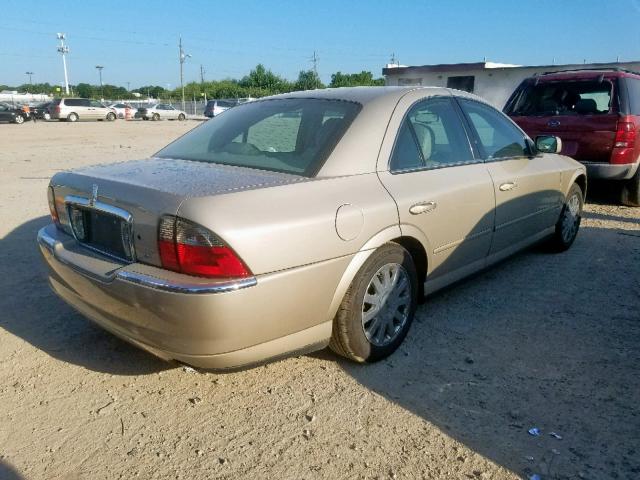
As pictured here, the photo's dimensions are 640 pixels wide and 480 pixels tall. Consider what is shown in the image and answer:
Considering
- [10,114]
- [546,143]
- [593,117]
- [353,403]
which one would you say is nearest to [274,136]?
[353,403]

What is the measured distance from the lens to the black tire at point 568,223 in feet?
16.7

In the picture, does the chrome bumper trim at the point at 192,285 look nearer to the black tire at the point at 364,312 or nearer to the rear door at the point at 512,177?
the black tire at the point at 364,312

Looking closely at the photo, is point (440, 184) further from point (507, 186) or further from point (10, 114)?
point (10, 114)

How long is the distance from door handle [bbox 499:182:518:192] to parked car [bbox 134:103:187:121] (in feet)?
144

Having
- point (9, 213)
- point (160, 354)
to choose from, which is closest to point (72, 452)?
point (160, 354)

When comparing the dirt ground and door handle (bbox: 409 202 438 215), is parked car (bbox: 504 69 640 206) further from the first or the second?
door handle (bbox: 409 202 438 215)

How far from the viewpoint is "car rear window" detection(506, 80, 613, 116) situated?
6.88 m

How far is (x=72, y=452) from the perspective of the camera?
2330 mm

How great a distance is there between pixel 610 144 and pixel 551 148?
2.55m

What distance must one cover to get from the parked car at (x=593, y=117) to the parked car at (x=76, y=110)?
3513 cm

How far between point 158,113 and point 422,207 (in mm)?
45009

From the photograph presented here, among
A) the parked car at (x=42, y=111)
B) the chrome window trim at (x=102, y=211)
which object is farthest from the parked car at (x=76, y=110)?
the chrome window trim at (x=102, y=211)

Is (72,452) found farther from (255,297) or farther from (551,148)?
(551,148)

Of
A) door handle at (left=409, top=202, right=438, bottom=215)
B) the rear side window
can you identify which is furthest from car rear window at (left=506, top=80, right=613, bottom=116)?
door handle at (left=409, top=202, right=438, bottom=215)
